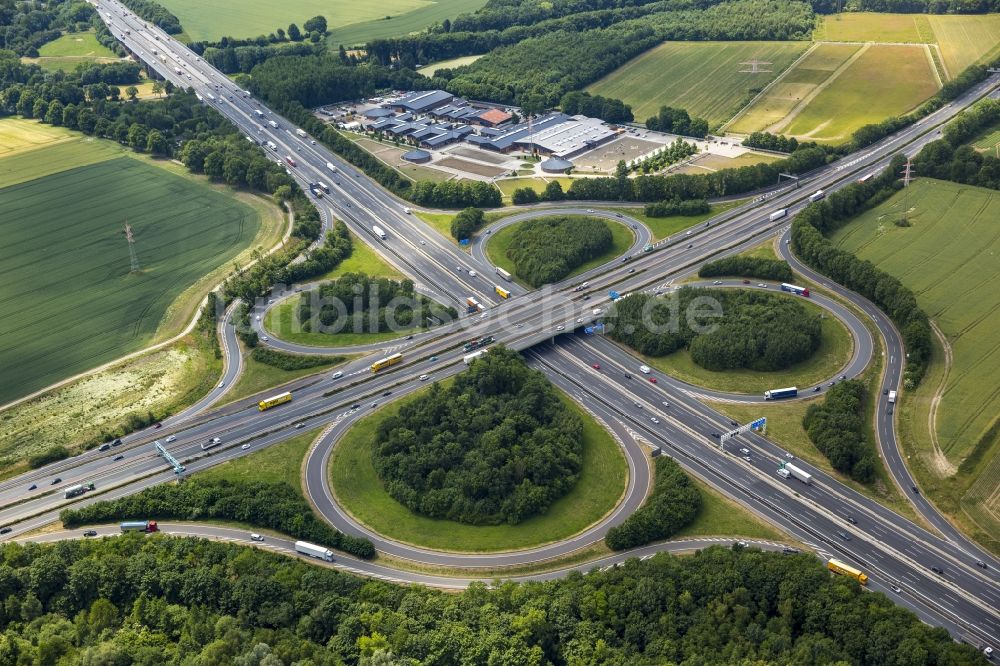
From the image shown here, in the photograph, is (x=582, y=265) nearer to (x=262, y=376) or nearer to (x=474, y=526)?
(x=262, y=376)

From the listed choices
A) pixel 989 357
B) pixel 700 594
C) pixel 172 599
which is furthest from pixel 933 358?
pixel 172 599

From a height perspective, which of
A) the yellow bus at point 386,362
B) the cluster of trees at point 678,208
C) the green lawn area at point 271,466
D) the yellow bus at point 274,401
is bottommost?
the green lawn area at point 271,466

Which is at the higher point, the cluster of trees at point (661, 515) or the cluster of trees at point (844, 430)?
the cluster of trees at point (844, 430)

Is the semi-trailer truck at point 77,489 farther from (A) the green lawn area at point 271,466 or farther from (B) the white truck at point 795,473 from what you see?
(B) the white truck at point 795,473

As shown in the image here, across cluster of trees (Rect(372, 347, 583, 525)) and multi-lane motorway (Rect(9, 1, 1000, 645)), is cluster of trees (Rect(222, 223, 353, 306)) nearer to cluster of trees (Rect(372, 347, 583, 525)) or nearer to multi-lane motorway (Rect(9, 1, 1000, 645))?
multi-lane motorway (Rect(9, 1, 1000, 645))

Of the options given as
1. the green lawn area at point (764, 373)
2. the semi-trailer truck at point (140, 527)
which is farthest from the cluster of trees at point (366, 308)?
the semi-trailer truck at point (140, 527)
